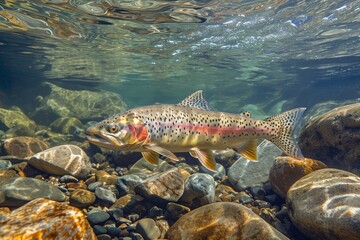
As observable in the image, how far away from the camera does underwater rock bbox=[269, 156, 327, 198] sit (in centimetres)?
564

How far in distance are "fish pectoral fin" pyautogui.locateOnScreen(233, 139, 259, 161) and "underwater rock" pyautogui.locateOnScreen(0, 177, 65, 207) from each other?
11.9 feet

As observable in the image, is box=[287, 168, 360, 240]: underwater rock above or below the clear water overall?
below

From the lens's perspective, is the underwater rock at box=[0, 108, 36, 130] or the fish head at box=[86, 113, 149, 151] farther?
the underwater rock at box=[0, 108, 36, 130]

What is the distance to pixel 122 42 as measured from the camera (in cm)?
1827

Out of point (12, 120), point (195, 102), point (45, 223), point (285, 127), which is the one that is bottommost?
point (12, 120)

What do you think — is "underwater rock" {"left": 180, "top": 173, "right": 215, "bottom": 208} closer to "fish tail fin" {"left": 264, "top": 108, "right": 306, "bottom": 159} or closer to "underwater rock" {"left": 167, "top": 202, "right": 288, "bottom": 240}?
"underwater rock" {"left": 167, "top": 202, "right": 288, "bottom": 240}

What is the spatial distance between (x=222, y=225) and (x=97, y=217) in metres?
2.12

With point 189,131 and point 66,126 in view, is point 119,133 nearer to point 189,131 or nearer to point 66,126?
point 189,131

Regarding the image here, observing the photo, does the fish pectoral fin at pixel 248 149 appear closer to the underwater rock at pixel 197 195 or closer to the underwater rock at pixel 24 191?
the underwater rock at pixel 197 195

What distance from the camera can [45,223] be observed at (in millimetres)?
2980

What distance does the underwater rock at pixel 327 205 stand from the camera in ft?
12.6

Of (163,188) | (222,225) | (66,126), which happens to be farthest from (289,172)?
(66,126)

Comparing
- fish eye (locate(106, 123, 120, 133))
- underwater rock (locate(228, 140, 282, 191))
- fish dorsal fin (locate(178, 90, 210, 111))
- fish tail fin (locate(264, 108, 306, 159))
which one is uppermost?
fish dorsal fin (locate(178, 90, 210, 111))

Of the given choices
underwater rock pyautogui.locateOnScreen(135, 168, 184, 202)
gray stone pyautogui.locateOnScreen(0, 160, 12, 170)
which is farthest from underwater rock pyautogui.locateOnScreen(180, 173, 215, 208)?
gray stone pyautogui.locateOnScreen(0, 160, 12, 170)
